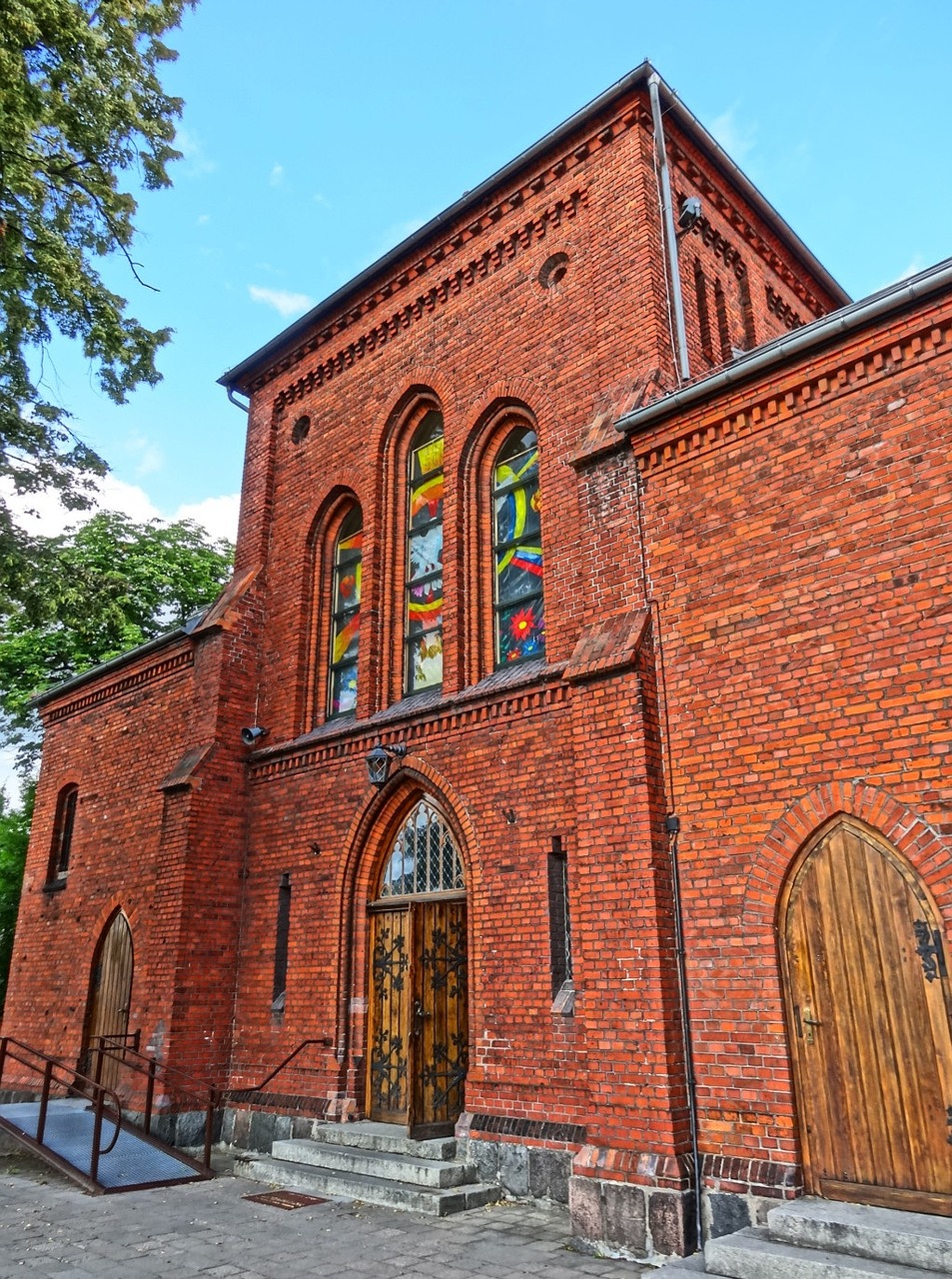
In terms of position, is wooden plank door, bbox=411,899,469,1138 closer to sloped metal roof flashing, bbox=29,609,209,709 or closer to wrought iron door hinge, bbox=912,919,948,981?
wrought iron door hinge, bbox=912,919,948,981

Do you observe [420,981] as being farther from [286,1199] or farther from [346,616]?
[346,616]

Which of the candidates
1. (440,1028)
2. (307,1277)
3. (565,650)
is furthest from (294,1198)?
(565,650)

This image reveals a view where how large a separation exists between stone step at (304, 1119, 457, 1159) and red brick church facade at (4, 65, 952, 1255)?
208 mm

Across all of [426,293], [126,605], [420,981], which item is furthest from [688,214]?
[126,605]

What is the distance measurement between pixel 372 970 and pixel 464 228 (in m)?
8.35

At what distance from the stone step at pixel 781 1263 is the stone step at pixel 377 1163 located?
2681 mm

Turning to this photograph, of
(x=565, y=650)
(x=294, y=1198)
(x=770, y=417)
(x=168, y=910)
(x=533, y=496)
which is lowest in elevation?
(x=294, y=1198)

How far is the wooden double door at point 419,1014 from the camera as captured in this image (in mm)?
8578

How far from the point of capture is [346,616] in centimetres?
1198

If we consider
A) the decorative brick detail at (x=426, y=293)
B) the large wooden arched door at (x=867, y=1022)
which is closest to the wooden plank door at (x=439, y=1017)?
the large wooden arched door at (x=867, y=1022)

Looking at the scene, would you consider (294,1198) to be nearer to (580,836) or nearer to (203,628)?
(580,836)

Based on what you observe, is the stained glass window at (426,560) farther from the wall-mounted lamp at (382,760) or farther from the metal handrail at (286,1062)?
the metal handrail at (286,1062)

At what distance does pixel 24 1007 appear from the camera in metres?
13.9

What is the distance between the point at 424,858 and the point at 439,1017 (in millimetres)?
1517
